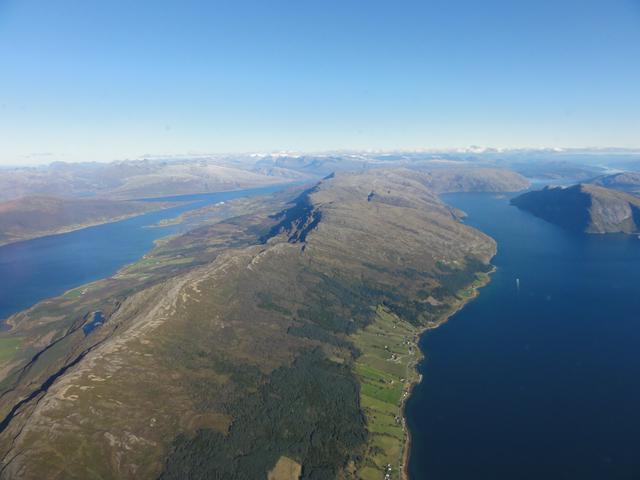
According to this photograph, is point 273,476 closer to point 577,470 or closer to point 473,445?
point 473,445

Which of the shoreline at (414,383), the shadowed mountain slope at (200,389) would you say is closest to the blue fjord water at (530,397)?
the shoreline at (414,383)

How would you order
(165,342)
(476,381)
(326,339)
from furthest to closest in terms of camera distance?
(326,339)
(165,342)
(476,381)

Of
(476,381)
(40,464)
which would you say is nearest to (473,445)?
(476,381)

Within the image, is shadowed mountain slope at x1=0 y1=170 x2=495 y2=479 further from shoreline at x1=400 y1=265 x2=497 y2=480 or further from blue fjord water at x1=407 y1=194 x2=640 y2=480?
blue fjord water at x1=407 y1=194 x2=640 y2=480

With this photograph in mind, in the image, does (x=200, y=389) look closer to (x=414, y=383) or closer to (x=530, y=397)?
(x=414, y=383)

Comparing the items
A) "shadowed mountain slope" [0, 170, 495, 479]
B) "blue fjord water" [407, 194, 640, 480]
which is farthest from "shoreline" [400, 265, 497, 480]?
"shadowed mountain slope" [0, 170, 495, 479]

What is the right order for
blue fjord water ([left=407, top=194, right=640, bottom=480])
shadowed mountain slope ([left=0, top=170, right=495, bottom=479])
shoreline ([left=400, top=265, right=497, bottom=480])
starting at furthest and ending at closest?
1. shoreline ([left=400, top=265, right=497, bottom=480])
2. blue fjord water ([left=407, top=194, right=640, bottom=480])
3. shadowed mountain slope ([left=0, top=170, right=495, bottom=479])

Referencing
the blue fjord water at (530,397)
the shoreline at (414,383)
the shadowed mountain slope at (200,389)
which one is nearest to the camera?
the shadowed mountain slope at (200,389)

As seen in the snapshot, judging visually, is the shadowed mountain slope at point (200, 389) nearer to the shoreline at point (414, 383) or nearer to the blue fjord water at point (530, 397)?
the shoreline at point (414, 383)
